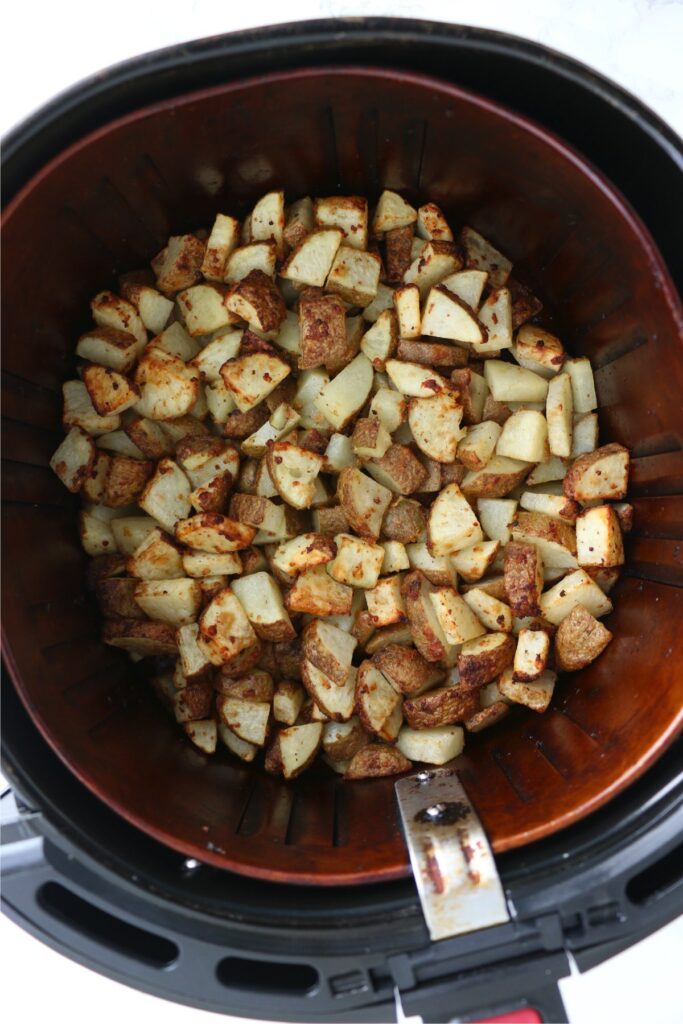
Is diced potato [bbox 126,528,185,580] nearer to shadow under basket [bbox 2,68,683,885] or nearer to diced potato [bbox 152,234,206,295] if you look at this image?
shadow under basket [bbox 2,68,683,885]

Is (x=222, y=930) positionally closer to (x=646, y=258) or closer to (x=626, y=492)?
(x=626, y=492)

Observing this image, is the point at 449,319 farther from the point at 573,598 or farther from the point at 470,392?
the point at 573,598

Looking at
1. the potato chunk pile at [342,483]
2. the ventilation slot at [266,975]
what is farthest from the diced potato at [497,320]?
the ventilation slot at [266,975]

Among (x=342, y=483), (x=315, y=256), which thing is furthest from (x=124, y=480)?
(x=315, y=256)

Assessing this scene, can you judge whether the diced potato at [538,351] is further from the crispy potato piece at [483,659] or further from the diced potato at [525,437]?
the crispy potato piece at [483,659]

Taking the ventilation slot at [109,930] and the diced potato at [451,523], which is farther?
the diced potato at [451,523]

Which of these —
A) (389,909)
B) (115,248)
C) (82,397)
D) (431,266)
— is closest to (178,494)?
(82,397)
